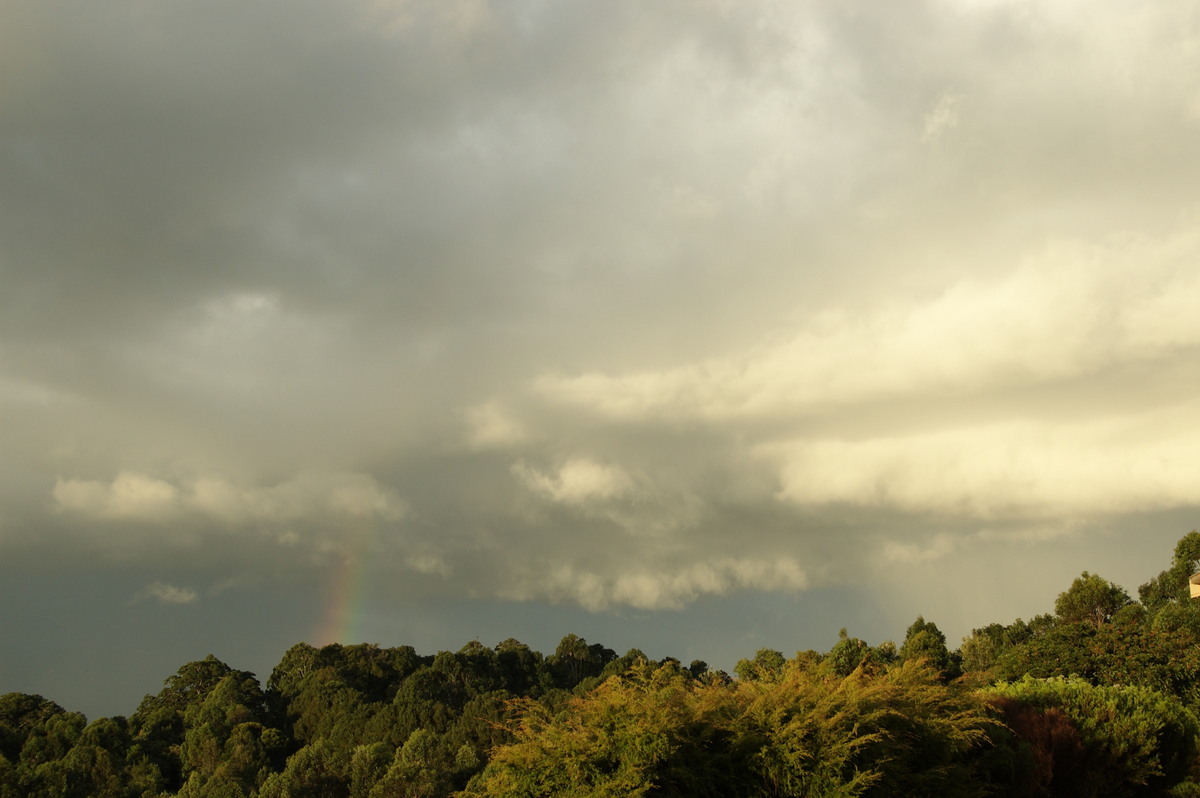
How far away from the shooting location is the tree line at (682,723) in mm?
23438

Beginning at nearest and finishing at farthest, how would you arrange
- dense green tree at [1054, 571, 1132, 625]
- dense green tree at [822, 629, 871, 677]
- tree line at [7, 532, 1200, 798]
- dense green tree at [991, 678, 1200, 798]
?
tree line at [7, 532, 1200, 798] < dense green tree at [991, 678, 1200, 798] < dense green tree at [822, 629, 871, 677] < dense green tree at [1054, 571, 1132, 625]

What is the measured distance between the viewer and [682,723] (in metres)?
23.4

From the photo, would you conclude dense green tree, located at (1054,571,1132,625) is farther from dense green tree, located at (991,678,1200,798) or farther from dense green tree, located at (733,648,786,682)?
dense green tree, located at (991,678,1200,798)

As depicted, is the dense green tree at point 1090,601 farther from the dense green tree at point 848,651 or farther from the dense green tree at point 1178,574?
the dense green tree at point 848,651

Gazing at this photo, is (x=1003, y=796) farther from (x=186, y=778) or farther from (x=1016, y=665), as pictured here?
(x=186, y=778)

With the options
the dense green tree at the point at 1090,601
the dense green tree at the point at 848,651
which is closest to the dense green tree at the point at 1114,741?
the dense green tree at the point at 848,651

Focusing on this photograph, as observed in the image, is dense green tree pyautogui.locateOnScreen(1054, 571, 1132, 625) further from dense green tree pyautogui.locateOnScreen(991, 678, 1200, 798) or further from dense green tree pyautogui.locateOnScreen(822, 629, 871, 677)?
dense green tree pyautogui.locateOnScreen(991, 678, 1200, 798)

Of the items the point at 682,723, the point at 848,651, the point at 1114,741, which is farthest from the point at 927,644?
the point at 682,723

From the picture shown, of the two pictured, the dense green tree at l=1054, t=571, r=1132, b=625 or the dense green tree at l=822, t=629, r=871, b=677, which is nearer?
the dense green tree at l=822, t=629, r=871, b=677

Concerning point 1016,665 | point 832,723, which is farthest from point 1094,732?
point 1016,665

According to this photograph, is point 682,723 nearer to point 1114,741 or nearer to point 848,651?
point 1114,741

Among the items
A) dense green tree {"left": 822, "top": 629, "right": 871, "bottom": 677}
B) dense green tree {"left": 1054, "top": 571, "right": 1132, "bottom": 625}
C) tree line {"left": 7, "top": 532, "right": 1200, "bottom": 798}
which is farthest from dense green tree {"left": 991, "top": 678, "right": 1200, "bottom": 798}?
dense green tree {"left": 1054, "top": 571, "right": 1132, "bottom": 625}

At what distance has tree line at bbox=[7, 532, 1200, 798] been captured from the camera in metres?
23.4

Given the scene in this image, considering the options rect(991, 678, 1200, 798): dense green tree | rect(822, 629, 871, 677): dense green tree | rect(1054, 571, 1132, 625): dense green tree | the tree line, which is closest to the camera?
the tree line
